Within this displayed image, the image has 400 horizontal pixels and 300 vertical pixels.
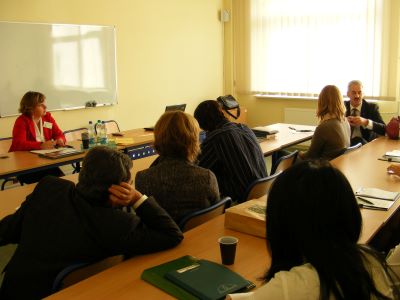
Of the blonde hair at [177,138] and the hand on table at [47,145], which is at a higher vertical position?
the blonde hair at [177,138]

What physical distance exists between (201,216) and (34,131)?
2717 mm

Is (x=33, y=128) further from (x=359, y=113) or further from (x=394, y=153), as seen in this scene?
(x=359, y=113)

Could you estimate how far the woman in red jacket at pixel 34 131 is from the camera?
4121 millimetres

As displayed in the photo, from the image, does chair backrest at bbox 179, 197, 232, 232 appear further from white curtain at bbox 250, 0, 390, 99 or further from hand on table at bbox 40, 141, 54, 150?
white curtain at bbox 250, 0, 390, 99

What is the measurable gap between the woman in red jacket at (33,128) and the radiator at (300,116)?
394 cm

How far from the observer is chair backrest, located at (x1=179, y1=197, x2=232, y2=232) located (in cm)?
215

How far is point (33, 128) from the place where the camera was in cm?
433

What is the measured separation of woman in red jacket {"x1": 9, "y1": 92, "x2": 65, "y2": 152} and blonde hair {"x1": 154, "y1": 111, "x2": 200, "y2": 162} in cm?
216

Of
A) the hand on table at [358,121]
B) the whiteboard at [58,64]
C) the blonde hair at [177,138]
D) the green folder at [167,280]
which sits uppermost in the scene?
the whiteboard at [58,64]

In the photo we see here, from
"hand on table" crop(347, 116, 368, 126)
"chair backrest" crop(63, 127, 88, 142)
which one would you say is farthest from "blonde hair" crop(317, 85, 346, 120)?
"chair backrest" crop(63, 127, 88, 142)

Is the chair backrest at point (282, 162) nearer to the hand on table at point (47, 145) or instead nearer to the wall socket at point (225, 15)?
the hand on table at point (47, 145)

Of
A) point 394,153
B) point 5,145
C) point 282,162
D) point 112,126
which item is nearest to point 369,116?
point 394,153

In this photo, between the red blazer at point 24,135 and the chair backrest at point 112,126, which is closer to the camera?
the red blazer at point 24,135

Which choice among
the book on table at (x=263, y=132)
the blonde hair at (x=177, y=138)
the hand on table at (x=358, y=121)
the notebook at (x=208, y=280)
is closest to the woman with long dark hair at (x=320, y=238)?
the notebook at (x=208, y=280)
